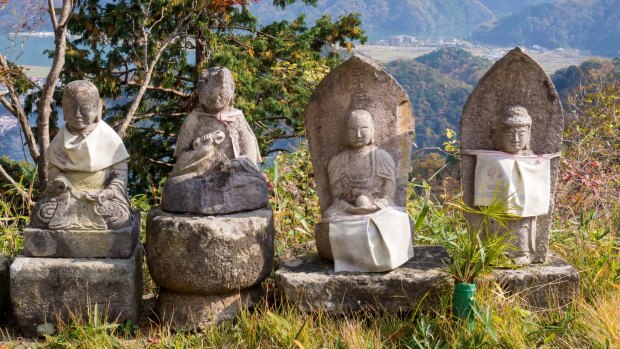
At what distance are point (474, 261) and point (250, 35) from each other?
6.17m

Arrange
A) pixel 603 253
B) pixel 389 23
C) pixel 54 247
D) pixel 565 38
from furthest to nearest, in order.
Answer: pixel 565 38, pixel 389 23, pixel 603 253, pixel 54 247

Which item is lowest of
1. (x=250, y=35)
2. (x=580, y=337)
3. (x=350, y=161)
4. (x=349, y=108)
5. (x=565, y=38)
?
(x=580, y=337)

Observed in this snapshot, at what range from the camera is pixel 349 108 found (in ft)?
14.4

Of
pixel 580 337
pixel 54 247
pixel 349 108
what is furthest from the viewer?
pixel 349 108

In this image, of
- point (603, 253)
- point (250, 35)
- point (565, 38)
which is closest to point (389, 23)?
point (565, 38)

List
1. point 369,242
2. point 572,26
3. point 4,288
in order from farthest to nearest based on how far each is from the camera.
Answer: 1. point 572,26
2. point 4,288
3. point 369,242

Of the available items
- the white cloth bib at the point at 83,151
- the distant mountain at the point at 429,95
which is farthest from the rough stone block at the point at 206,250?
the distant mountain at the point at 429,95

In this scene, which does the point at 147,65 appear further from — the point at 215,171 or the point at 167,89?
the point at 215,171

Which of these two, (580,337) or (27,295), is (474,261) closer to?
(580,337)

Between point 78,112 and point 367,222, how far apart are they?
6.48 ft

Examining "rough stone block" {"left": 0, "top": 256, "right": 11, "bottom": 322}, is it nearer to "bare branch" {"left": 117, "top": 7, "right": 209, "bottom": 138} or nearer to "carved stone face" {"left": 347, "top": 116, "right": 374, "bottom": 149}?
"carved stone face" {"left": 347, "top": 116, "right": 374, "bottom": 149}

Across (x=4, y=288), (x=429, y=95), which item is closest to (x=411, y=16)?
(x=429, y=95)

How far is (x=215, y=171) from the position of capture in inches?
165

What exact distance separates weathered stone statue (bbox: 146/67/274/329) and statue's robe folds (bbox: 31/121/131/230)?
0.89ft
